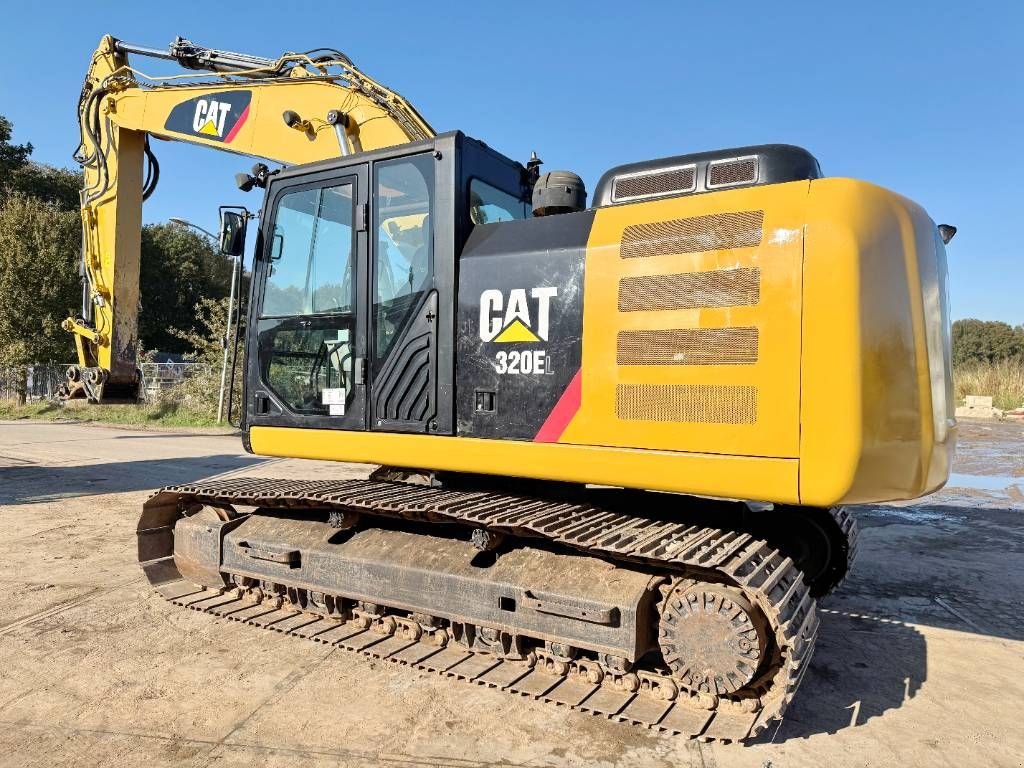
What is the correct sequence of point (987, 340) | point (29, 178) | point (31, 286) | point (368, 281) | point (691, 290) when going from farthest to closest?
point (987, 340) → point (29, 178) → point (31, 286) → point (368, 281) → point (691, 290)

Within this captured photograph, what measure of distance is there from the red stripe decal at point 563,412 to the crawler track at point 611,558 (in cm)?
41

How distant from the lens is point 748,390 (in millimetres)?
3006

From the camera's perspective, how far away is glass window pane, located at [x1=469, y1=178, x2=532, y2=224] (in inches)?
158

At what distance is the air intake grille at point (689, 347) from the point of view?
9.93 ft

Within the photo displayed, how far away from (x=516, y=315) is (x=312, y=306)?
1.46 m

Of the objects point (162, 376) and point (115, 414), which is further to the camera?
point (162, 376)

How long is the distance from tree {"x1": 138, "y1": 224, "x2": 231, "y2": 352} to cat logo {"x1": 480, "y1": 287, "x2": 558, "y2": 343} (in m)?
35.5

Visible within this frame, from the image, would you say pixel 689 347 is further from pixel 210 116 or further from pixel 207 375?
pixel 207 375

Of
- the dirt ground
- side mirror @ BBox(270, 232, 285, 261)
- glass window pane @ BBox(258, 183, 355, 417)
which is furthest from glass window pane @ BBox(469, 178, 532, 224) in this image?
the dirt ground

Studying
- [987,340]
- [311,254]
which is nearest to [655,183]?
[311,254]

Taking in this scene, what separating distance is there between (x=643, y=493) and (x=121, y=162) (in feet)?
18.5

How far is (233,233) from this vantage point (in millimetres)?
4594

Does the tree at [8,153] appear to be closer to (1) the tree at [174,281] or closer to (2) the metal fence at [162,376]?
(1) the tree at [174,281]

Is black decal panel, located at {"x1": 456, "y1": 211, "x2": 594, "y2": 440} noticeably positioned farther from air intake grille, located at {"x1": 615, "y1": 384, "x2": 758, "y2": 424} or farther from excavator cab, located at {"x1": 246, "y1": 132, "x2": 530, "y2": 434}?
air intake grille, located at {"x1": 615, "y1": 384, "x2": 758, "y2": 424}
